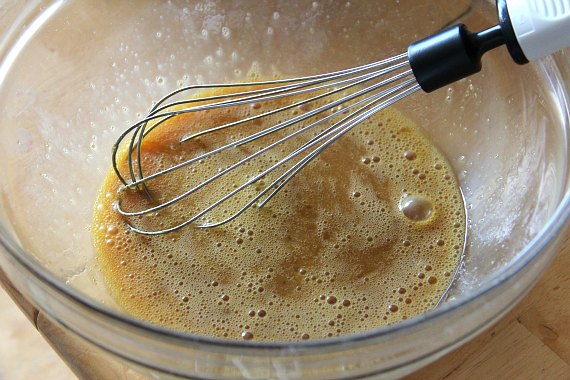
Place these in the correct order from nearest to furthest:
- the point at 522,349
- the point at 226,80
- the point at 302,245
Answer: the point at 522,349 < the point at 302,245 < the point at 226,80

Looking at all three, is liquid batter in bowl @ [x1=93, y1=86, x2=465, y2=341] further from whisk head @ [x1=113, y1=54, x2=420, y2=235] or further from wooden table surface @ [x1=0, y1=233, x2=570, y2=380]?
wooden table surface @ [x1=0, y1=233, x2=570, y2=380]

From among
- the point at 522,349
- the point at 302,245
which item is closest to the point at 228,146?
the point at 302,245

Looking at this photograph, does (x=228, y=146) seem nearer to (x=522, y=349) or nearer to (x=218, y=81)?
(x=218, y=81)

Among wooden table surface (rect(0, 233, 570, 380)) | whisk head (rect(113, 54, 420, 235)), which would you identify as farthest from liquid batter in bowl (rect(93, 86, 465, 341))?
wooden table surface (rect(0, 233, 570, 380))

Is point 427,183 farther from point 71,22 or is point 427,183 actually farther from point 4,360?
point 4,360

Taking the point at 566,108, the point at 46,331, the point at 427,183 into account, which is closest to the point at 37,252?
the point at 46,331

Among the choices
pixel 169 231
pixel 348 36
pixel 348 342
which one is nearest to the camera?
pixel 348 342
